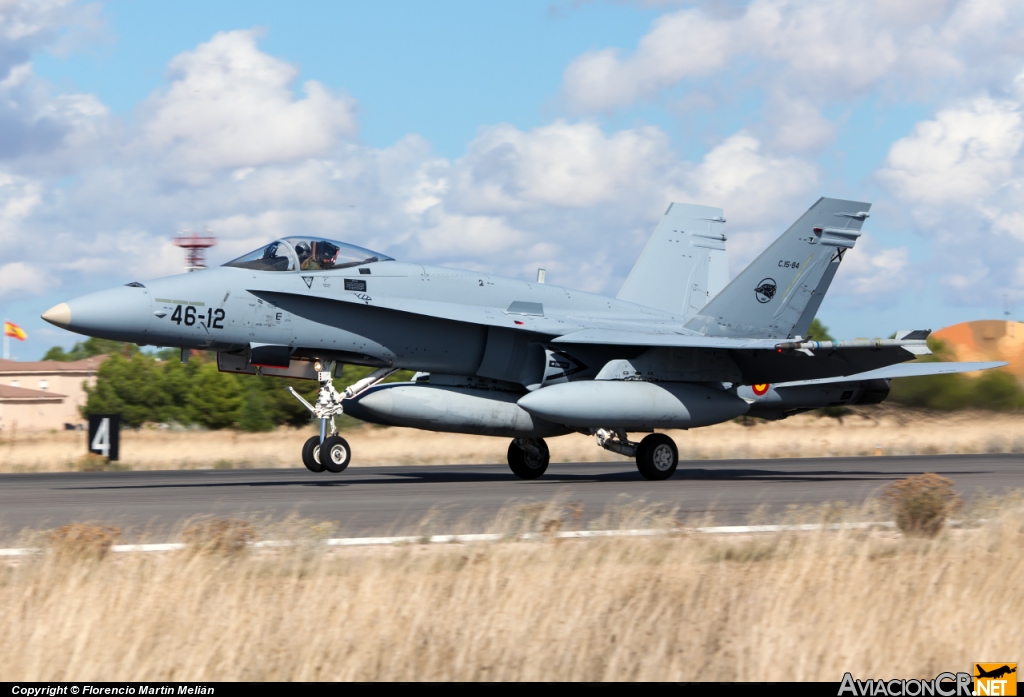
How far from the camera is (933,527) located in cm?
911

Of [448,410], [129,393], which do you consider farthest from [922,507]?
[129,393]

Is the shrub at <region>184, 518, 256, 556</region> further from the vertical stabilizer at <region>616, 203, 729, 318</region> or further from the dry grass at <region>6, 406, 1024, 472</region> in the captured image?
the dry grass at <region>6, 406, 1024, 472</region>

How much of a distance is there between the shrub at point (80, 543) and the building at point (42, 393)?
72.2 m

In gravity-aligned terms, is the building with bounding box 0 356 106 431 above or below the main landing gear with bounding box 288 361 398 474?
above

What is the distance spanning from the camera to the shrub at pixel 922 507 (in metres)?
9.12

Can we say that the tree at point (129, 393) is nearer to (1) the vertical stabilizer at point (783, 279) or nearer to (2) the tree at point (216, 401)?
(2) the tree at point (216, 401)

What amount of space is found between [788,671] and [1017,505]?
23.0 feet

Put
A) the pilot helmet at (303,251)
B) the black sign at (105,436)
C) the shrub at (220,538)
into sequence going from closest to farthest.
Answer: the shrub at (220,538)
the pilot helmet at (303,251)
the black sign at (105,436)

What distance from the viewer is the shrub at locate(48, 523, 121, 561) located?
7.19m

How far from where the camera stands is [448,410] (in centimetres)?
1562

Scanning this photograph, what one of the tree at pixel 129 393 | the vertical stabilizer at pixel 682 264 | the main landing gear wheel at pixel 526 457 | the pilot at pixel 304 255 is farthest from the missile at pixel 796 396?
the tree at pixel 129 393

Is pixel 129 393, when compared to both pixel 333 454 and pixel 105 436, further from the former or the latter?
pixel 333 454

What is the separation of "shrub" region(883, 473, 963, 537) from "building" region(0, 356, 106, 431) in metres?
73.1

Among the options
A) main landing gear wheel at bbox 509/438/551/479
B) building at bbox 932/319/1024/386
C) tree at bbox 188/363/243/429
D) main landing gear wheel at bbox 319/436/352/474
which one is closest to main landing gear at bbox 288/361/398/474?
main landing gear wheel at bbox 319/436/352/474
